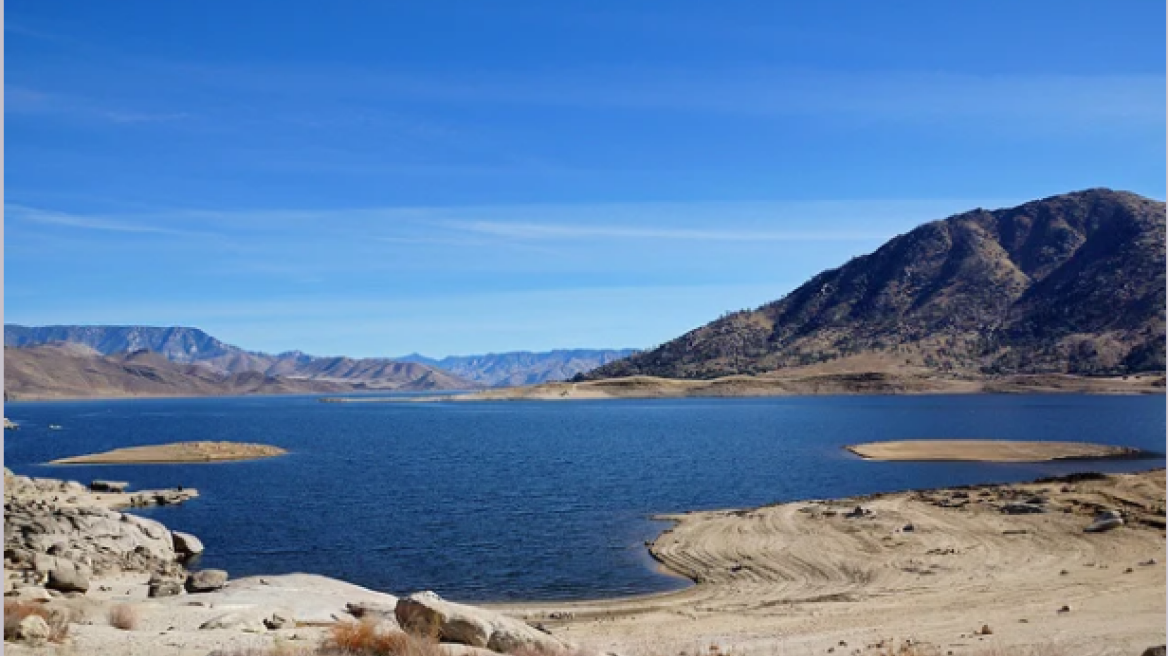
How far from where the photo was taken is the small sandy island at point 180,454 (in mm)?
A: 82062

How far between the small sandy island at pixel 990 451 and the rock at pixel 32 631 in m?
65.4

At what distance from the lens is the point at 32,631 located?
46.9 feet

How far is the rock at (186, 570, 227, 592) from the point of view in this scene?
83.7 ft

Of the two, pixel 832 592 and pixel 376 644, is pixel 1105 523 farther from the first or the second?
pixel 376 644

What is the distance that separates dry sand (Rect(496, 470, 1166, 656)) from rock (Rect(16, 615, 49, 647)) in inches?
416

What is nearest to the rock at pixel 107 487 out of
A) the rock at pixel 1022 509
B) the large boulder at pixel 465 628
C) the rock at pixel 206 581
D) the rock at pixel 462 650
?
the rock at pixel 206 581

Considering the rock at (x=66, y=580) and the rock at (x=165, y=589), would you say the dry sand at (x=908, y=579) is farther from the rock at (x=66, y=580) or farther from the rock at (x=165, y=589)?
the rock at (x=66, y=580)

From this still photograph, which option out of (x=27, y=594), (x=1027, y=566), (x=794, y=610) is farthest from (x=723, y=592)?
(x=27, y=594)

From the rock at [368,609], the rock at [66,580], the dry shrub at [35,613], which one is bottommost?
the rock at [66,580]

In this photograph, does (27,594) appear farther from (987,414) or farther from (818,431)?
(987,414)

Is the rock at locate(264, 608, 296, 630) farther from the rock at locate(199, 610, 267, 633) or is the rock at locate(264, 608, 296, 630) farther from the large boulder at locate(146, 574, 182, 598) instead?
the large boulder at locate(146, 574, 182, 598)

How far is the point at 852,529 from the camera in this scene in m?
37.1

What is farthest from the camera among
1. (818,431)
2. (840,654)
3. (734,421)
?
(734,421)

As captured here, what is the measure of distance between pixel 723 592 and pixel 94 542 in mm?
23144
